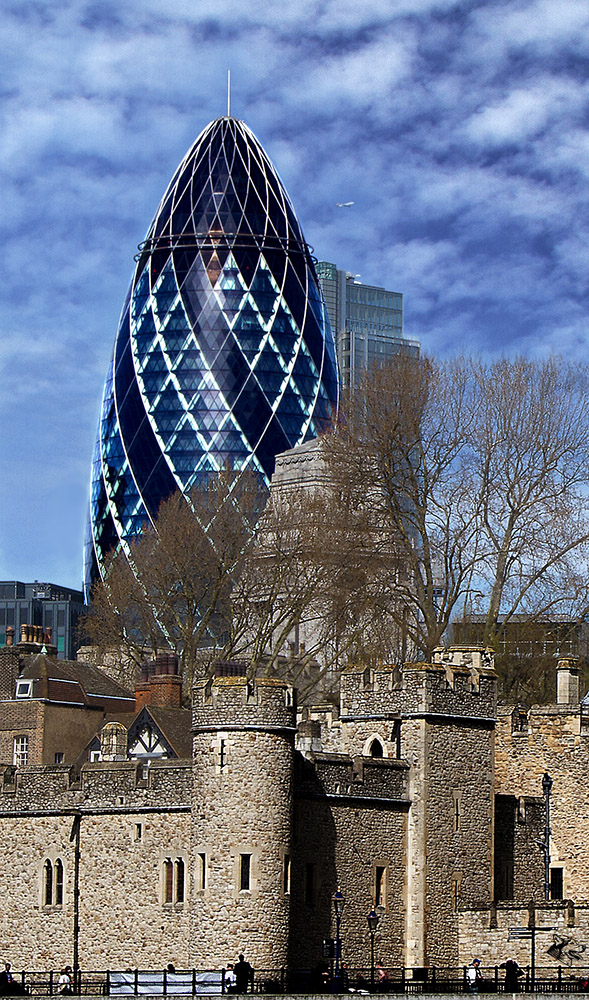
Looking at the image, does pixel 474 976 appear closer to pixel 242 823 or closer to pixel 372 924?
pixel 372 924

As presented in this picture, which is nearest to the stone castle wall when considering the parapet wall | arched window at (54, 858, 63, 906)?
the parapet wall

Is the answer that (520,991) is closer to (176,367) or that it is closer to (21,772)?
(21,772)

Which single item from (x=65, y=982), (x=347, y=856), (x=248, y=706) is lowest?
(x=65, y=982)

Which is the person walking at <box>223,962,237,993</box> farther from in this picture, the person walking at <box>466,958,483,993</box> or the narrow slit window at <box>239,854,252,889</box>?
the person walking at <box>466,958,483,993</box>

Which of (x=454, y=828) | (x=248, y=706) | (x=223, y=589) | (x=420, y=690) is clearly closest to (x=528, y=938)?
(x=454, y=828)

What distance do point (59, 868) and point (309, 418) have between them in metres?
116

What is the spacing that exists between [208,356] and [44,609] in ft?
79.2

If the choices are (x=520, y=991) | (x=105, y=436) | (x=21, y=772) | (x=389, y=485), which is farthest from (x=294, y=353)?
(x=520, y=991)

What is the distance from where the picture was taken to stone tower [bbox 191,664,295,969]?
168ft

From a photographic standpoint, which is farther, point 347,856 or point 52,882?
point 52,882

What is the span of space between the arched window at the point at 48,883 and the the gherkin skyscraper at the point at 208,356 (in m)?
107

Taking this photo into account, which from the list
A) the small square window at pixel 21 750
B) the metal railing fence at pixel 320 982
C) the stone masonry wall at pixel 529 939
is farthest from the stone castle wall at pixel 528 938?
the small square window at pixel 21 750

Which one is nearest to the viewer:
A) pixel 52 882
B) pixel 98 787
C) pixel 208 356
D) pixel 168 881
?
pixel 168 881

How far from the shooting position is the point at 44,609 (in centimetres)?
16200
